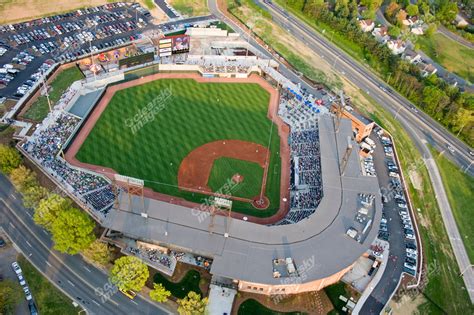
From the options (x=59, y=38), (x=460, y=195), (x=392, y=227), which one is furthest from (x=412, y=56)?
(x=59, y=38)

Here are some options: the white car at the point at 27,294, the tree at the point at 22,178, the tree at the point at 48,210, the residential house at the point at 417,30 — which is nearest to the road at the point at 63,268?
the white car at the point at 27,294

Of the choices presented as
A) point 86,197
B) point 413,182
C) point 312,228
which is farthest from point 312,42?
point 86,197

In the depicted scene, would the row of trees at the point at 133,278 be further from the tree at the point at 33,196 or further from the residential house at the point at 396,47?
the residential house at the point at 396,47

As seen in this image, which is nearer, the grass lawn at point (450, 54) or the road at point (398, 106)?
the road at point (398, 106)

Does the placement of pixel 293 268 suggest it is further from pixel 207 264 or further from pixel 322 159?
pixel 322 159

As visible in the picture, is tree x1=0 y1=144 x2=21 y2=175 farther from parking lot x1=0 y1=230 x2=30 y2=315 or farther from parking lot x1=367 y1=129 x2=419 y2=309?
parking lot x1=367 y1=129 x2=419 y2=309

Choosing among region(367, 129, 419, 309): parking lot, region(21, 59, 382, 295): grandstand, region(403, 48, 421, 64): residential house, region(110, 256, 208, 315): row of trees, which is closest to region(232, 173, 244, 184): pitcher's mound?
region(21, 59, 382, 295): grandstand
